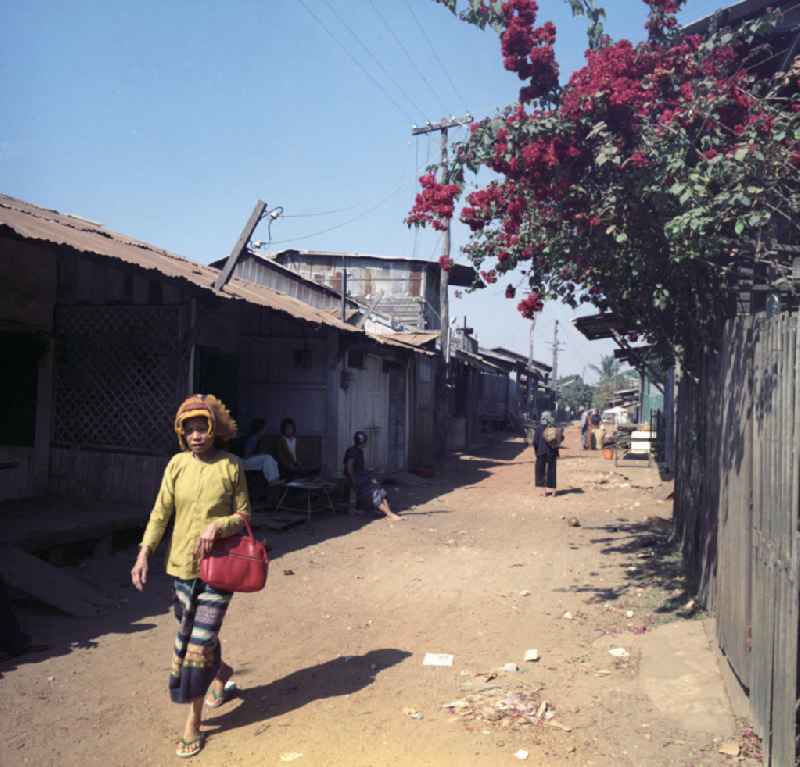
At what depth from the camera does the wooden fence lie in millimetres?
3066

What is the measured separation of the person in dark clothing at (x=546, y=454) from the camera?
1438 cm

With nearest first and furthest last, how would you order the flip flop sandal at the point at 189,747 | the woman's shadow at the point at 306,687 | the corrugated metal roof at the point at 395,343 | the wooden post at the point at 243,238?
1. the flip flop sandal at the point at 189,747
2. the woman's shadow at the point at 306,687
3. the wooden post at the point at 243,238
4. the corrugated metal roof at the point at 395,343

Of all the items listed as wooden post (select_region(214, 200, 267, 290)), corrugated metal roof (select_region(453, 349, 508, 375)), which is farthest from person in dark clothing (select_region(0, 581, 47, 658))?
corrugated metal roof (select_region(453, 349, 508, 375))

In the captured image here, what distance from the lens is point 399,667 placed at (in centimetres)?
504

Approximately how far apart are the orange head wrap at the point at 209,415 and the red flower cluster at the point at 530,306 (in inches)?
152

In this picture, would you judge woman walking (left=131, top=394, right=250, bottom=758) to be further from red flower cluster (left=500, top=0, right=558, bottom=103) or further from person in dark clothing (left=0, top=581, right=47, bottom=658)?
red flower cluster (left=500, top=0, right=558, bottom=103)

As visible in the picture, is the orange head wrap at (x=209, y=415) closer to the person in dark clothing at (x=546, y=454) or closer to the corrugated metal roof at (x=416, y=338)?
the person in dark clothing at (x=546, y=454)

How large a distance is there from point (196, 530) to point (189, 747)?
3.62 ft

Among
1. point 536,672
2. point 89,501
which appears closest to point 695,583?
point 536,672

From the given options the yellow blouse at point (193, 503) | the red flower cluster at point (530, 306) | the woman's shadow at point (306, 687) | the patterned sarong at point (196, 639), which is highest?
the red flower cluster at point (530, 306)

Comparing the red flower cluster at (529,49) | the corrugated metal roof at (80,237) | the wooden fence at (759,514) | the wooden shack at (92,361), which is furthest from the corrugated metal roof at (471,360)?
the wooden fence at (759,514)

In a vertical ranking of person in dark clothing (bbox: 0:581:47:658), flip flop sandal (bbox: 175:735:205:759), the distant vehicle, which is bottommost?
flip flop sandal (bbox: 175:735:205:759)

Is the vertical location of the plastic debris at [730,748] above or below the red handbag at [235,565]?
below

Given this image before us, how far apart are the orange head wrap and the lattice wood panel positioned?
4924mm
